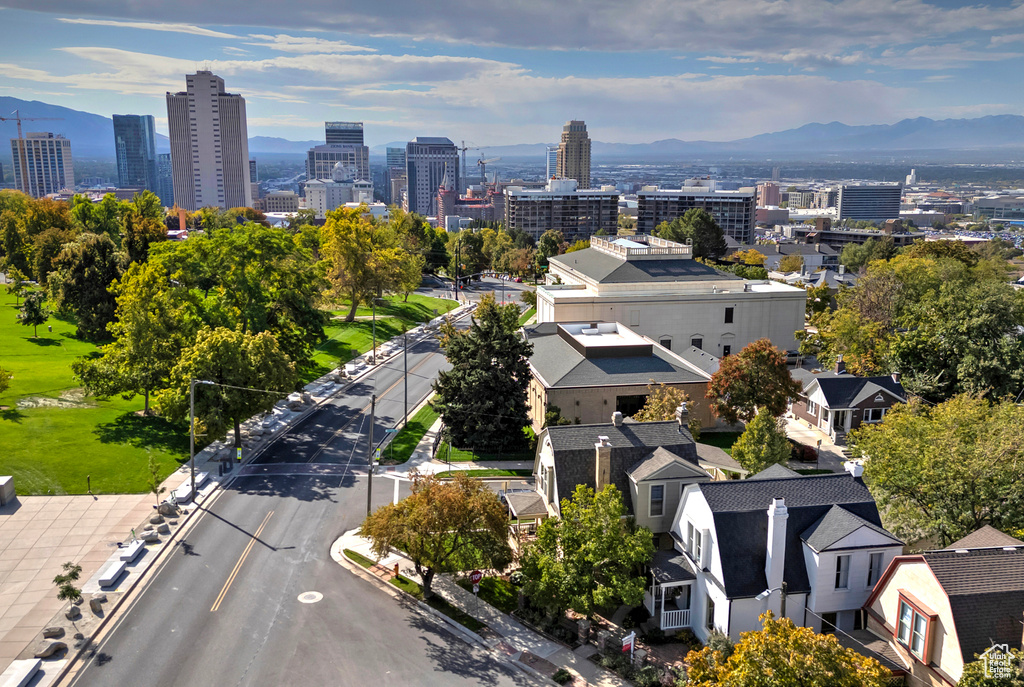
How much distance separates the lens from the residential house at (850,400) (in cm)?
6003

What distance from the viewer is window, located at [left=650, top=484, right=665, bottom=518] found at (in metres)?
37.4

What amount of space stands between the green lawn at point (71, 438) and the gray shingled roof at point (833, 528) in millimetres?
39651

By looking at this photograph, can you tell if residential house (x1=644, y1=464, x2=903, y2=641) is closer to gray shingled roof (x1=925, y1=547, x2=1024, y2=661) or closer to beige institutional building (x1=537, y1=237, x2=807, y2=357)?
gray shingled roof (x1=925, y1=547, x2=1024, y2=661)

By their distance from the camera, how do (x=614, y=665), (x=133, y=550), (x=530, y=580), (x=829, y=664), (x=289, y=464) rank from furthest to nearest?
(x=289, y=464) → (x=133, y=550) → (x=530, y=580) → (x=614, y=665) → (x=829, y=664)

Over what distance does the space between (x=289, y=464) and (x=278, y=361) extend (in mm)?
7769

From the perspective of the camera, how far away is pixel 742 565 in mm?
31422

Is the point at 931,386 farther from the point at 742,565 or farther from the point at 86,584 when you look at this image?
the point at 86,584

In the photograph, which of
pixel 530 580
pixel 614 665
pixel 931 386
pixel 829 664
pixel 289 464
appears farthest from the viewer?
pixel 931 386

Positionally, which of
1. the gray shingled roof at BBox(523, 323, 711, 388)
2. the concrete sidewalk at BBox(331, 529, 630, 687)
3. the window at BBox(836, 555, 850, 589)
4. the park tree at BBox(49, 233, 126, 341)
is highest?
the park tree at BBox(49, 233, 126, 341)

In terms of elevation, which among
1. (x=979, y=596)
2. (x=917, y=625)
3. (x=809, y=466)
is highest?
(x=979, y=596)

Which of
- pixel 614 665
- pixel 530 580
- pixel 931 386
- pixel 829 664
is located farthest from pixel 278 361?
pixel 931 386

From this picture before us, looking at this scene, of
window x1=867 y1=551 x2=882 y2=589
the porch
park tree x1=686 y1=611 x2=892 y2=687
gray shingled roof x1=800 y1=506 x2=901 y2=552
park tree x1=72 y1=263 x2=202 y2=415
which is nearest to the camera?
park tree x1=686 y1=611 x2=892 y2=687

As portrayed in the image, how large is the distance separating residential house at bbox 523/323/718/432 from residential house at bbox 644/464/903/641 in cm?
2331

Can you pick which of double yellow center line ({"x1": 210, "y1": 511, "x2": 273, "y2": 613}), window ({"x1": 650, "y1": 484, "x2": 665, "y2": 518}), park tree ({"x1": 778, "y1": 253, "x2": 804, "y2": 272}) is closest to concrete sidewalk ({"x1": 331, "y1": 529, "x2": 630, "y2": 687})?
double yellow center line ({"x1": 210, "y1": 511, "x2": 273, "y2": 613})
